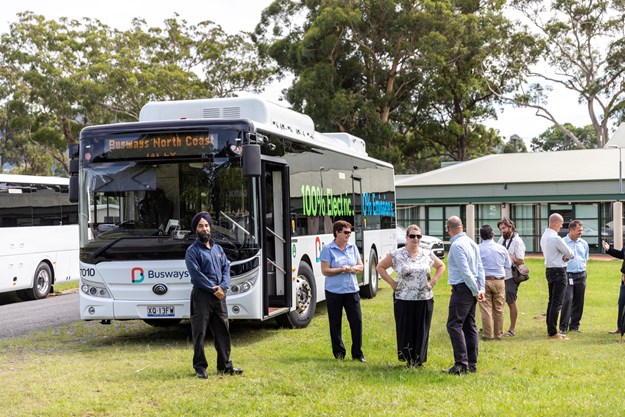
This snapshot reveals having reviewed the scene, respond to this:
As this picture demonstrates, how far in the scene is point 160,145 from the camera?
11281 millimetres

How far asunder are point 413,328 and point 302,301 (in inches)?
160

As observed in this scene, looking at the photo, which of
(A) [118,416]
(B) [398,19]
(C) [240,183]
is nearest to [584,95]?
(B) [398,19]

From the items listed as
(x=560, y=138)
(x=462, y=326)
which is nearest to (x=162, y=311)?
(x=462, y=326)

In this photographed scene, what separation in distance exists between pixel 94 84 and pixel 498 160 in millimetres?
23327

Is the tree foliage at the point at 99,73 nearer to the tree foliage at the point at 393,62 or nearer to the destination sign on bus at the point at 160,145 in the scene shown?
the tree foliage at the point at 393,62

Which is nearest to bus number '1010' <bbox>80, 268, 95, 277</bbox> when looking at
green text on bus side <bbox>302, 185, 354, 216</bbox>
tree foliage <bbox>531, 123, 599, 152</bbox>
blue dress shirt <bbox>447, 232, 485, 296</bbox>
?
green text on bus side <bbox>302, 185, 354, 216</bbox>

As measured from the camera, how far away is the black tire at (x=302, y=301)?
42.4ft

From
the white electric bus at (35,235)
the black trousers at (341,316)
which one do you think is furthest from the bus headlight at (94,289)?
the white electric bus at (35,235)

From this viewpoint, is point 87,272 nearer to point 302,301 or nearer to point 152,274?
point 152,274

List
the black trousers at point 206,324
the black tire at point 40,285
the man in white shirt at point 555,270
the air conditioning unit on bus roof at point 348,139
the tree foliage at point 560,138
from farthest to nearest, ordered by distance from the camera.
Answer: the tree foliage at point 560,138 → the black tire at point 40,285 → the air conditioning unit on bus roof at point 348,139 → the man in white shirt at point 555,270 → the black trousers at point 206,324

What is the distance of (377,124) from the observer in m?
45.1

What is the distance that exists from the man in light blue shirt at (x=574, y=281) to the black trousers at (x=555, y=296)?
267 mm

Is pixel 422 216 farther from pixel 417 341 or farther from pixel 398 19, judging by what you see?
pixel 417 341

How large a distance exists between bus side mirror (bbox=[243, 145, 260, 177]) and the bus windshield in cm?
48
